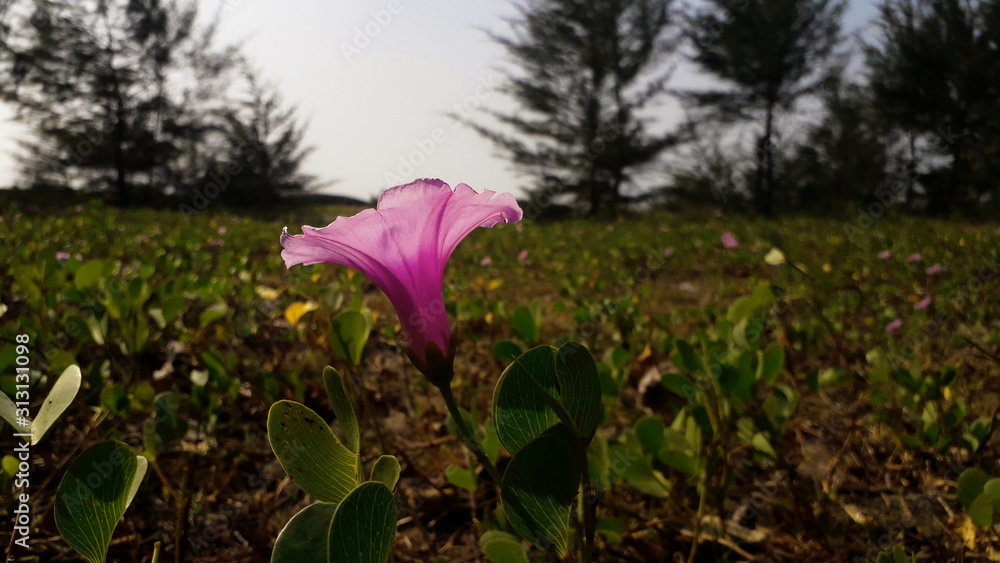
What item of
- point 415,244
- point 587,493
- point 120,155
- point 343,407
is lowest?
point 587,493

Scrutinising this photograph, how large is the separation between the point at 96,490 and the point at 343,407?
280 millimetres

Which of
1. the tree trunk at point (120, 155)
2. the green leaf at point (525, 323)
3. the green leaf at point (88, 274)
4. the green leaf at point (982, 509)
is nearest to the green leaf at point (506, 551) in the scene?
the green leaf at point (982, 509)

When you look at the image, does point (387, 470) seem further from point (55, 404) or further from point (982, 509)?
point (982, 509)

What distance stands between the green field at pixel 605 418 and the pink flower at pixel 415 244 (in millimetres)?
447

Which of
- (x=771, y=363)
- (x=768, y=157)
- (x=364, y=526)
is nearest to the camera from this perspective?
(x=364, y=526)

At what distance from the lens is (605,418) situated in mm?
1301

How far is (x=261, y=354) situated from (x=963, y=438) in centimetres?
181

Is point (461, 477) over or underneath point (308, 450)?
underneath

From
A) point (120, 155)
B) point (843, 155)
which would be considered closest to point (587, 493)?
point (843, 155)

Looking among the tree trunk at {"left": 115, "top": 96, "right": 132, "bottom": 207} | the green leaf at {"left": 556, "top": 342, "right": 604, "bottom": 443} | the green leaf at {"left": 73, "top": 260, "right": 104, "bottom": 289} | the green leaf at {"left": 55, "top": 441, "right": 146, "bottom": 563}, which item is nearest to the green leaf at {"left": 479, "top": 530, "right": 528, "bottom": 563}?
the green leaf at {"left": 556, "top": 342, "right": 604, "bottom": 443}

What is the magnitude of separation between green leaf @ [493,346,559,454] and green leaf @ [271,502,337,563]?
0.55 ft

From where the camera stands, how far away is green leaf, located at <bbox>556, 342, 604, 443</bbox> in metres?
0.49

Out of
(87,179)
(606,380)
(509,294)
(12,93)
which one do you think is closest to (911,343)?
(606,380)

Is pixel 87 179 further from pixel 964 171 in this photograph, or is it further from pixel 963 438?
pixel 964 171
